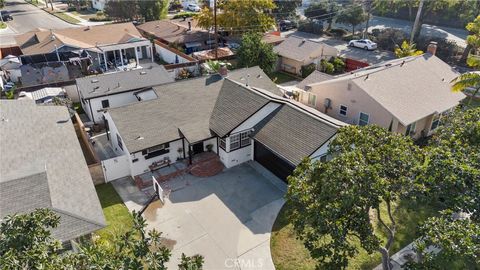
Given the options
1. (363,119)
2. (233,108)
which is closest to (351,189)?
(233,108)

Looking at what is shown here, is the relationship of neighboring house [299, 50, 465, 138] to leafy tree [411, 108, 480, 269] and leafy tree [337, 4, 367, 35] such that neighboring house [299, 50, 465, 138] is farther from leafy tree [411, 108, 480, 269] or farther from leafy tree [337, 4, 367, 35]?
leafy tree [337, 4, 367, 35]

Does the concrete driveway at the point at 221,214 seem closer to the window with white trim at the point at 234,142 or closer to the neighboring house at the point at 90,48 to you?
the window with white trim at the point at 234,142

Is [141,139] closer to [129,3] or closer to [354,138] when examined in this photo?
[354,138]

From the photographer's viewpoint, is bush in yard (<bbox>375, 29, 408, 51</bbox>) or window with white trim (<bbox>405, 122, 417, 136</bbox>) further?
bush in yard (<bbox>375, 29, 408, 51</bbox>)

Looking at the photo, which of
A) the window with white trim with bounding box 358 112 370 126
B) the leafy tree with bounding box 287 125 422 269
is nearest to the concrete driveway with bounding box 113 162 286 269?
the leafy tree with bounding box 287 125 422 269

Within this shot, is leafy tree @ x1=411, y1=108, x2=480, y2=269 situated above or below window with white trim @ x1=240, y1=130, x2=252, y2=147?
above
